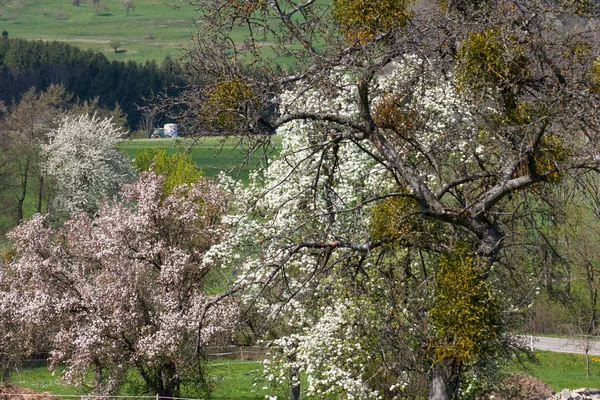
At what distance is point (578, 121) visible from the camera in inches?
337

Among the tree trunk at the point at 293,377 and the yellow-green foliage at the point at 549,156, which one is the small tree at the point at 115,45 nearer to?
the tree trunk at the point at 293,377

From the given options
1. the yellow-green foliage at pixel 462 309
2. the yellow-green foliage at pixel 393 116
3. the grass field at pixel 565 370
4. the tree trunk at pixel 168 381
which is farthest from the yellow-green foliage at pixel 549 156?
the grass field at pixel 565 370

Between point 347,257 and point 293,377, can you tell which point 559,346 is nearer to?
point 293,377

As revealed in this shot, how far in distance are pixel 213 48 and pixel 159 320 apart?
531 inches

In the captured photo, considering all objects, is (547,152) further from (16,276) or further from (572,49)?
(16,276)

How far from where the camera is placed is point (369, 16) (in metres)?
8.93

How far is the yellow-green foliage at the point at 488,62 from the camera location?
8.40m

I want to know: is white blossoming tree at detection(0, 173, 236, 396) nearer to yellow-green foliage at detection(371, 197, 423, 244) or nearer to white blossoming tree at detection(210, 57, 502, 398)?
white blossoming tree at detection(210, 57, 502, 398)

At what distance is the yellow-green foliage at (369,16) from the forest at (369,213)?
0.03m

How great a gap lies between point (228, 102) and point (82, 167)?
44.7 meters

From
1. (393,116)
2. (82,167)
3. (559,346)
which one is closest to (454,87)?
(393,116)

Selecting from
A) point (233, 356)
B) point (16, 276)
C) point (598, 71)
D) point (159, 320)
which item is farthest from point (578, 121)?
point (233, 356)

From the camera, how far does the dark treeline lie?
148m

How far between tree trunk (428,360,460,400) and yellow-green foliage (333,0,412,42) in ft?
11.6
